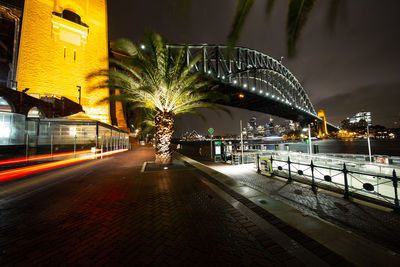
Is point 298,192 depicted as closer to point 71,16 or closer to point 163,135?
point 163,135

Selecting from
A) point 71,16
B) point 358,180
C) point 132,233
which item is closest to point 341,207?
point 358,180

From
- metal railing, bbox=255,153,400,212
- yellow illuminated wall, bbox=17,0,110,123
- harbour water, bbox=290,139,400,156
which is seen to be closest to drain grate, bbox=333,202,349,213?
metal railing, bbox=255,153,400,212

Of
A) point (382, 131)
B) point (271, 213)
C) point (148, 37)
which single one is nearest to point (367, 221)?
point (271, 213)

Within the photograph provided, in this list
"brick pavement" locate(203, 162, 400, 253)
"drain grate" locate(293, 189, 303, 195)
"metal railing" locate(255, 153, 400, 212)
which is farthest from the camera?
"drain grate" locate(293, 189, 303, 195)

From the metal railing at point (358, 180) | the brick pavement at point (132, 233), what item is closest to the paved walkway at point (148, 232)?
the brick pavement at point (132, 233)

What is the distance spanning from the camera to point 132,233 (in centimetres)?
269

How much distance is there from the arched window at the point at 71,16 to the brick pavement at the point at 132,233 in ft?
99.1

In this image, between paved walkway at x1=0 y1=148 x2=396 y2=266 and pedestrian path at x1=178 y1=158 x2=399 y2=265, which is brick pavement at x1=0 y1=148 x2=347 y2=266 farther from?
pedestrian path at x1=178 y1=158 x2=399 y2=265

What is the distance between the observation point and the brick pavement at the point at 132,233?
6.79 ft

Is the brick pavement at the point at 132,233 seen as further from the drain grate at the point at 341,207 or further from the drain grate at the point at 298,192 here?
the drain grate at the point at 298,192

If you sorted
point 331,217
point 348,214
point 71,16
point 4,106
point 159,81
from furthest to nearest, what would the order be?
point 71,16, point 4,106, point 159,81, point 348,214, point 331,217

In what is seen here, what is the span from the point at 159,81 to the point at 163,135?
127 inches

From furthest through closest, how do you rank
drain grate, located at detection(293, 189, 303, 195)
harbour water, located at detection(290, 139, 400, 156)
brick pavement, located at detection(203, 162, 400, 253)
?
harbour water, located at detection(290, 139, 400, 156)
drain grate, located at detection(293, 189, 303, 195)
brick pavement, located at detection(203, 162, 400, 253)

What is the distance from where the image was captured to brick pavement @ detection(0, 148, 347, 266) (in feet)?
6.79
